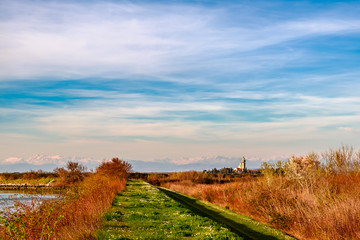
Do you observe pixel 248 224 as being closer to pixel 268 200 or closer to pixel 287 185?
pixel 268 200

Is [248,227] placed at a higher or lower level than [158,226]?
lower

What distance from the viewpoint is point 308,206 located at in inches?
Result: 876

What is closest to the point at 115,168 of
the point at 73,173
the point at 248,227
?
the point at 73,173

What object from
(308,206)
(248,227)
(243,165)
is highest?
(243,165)

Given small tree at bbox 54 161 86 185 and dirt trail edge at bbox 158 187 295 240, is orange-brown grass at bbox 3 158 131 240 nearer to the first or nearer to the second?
dirt trail edge at bbox 158 187 295 240

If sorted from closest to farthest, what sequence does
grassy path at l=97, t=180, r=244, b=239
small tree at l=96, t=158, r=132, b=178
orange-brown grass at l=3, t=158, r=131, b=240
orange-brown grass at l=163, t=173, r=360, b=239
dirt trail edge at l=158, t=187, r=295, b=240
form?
orange-brown grass at l=3, t=158, r=131, b=240 → grassy path at l=97, t=180, r=244, b=239 → orange-brown grass at l=163, t=173, r=360, b=239 → dirt trail edge at l=158, t=187, r=295, b=240 → small tree at l=96, t=158, r=132, b=178

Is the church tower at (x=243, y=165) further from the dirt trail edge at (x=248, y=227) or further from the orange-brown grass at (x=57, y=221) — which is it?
the orange-brown grass at (x=57, y=221)

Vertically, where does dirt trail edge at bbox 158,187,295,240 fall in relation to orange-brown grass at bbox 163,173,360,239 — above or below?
below

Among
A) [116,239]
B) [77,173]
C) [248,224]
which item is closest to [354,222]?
[248,224]

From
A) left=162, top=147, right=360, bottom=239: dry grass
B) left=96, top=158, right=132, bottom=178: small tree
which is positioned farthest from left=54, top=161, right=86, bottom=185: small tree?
left=162, top=147, right=360, bottom=239: dry grass

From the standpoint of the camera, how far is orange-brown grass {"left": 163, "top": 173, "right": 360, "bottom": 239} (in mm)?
17578

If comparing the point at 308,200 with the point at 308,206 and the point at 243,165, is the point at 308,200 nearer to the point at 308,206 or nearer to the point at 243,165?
the point at 308,206

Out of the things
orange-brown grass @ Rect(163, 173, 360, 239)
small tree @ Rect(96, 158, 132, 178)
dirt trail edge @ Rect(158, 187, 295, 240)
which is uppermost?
small tree @ Rect(96, 158, 132, 178)

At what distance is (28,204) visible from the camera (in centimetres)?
1541
